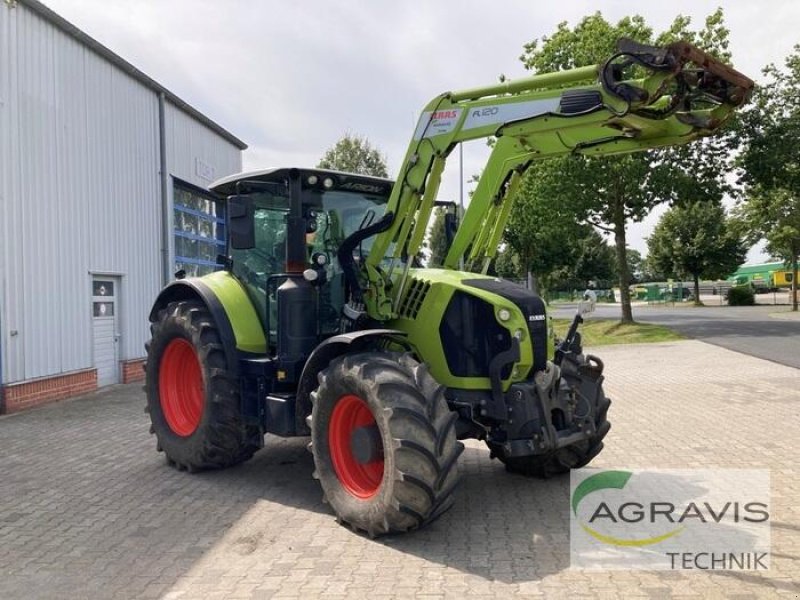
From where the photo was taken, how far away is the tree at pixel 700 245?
44.8 metres

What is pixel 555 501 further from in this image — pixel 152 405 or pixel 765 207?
pixel 765 207

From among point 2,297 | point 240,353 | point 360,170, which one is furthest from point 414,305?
point 360,170

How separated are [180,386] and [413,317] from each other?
2.95 m

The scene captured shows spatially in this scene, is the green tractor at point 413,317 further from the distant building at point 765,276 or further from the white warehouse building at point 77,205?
the distant building at point 765,276

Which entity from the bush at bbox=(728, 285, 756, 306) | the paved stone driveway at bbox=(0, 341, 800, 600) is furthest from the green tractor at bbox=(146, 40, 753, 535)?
the bush at bbox=(728, 285, 756, 306)

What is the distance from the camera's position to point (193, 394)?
6.81 m

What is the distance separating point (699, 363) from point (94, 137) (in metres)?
12.7

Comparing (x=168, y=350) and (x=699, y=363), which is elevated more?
(x=168, y=350)

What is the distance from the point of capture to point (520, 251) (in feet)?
117

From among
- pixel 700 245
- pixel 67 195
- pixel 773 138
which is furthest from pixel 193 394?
pixel 700 245

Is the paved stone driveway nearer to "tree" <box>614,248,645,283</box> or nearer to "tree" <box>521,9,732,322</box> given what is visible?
"tree" <box>521,9,732,322</box>

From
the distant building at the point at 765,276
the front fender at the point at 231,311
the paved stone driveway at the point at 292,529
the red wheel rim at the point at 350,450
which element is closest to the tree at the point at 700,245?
the distant building at the point at 765,276

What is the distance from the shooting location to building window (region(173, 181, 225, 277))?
15.5 metres

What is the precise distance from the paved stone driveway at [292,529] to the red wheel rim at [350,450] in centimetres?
33
